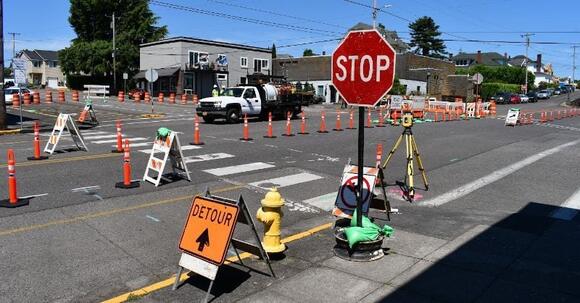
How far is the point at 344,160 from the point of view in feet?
48.8

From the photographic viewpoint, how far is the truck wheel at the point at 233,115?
88.2 ft

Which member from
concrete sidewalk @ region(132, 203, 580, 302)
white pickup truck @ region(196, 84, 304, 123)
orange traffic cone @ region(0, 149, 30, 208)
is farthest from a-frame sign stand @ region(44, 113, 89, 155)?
white pickup truck @ region(196, 84, 304, 123)

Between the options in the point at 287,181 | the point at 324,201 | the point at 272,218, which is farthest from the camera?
the point at 287,181

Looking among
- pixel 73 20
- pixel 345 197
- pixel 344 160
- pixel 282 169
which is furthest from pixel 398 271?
pixel 73 20

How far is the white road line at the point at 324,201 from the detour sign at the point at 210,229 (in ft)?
13.4

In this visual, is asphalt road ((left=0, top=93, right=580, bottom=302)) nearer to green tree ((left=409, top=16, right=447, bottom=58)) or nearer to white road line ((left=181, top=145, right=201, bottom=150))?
white road line ((left=181, top=145, right=201, bottom=150))

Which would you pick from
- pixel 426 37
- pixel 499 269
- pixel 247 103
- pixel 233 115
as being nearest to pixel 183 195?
pixel 499 269

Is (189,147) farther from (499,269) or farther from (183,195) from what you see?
(499,269)

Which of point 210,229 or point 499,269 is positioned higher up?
point 210,229

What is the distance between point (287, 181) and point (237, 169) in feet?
5.54

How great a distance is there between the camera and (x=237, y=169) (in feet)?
41.8

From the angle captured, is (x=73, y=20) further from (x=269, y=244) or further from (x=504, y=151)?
(x=269, y=244)

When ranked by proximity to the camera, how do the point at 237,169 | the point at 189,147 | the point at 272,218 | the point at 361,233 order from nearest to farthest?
Result: the point at 272,218, the point at 361,233, the point at 237,169, the point at 189,147

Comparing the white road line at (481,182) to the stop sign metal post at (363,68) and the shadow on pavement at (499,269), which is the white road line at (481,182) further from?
the stop sign metal post at (363,68)
